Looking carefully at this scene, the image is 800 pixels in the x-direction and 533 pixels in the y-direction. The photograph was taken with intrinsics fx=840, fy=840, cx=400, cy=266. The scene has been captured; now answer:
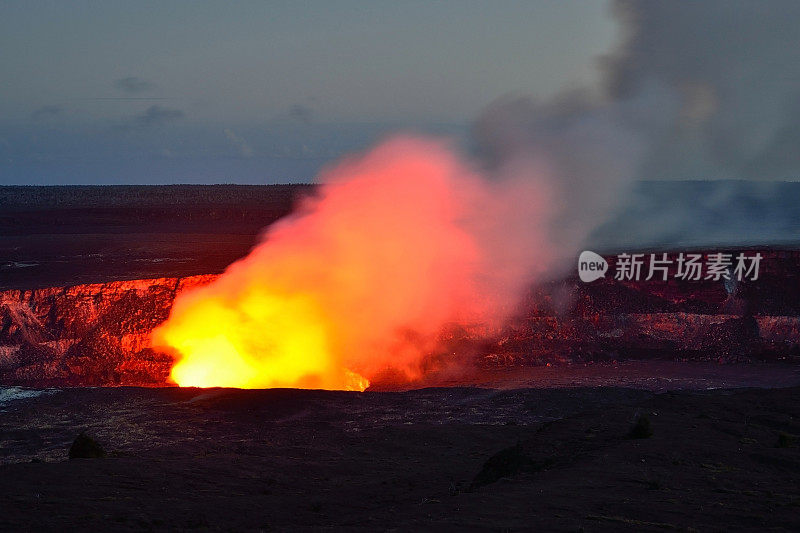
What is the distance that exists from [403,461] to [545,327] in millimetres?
16088

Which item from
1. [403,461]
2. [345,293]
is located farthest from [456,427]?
[345,293]

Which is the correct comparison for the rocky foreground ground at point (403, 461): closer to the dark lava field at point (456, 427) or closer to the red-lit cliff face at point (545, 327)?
the dark lava field at point (456, 427)

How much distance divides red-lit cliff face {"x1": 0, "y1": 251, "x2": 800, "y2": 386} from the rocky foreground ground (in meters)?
4.12

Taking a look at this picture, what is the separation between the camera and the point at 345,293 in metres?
30.7

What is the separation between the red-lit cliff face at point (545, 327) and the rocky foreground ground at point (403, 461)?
4117 millimetres

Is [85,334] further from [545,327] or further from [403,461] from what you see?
[545,327]

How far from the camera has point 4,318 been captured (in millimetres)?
28094

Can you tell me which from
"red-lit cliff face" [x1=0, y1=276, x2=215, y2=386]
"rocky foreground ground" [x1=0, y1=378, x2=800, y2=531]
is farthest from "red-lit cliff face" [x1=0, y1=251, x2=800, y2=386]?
"rocky foreground ground" [x1=0, y1=378, x2=800, y2=531]

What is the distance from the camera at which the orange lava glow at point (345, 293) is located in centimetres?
2677

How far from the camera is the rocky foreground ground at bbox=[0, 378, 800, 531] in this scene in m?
11.2

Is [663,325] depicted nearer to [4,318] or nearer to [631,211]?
[4,318]

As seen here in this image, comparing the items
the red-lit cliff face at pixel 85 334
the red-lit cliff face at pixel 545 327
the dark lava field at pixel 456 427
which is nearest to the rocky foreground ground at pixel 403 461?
the dark lava field at pixel 456 427

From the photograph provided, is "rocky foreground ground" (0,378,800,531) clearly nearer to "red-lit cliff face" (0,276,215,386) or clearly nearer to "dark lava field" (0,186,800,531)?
"dark lava field" (0,186,800,531)

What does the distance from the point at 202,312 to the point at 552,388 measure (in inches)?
456
